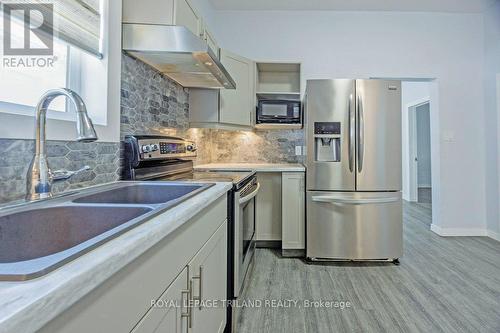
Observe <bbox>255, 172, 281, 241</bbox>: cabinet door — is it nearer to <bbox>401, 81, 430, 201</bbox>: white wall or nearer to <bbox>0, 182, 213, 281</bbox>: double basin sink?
<bbox>0, 182, 213, 281</bbox>: double basin sink

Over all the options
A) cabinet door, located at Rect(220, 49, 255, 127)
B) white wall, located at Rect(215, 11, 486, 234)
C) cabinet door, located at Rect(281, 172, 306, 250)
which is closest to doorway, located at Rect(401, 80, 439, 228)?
white wall, located at Rect(215, 11, 486, 234)

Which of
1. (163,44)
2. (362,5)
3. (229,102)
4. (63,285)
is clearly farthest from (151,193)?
(362,5)

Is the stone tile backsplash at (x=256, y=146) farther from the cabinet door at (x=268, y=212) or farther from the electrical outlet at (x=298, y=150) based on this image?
the cabinet door at (x=268, y=212)

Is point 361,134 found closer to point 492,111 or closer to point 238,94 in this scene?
point 238,94

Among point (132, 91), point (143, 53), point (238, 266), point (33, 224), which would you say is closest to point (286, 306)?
point (238, 266)

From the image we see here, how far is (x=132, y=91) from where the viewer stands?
175 centimetres

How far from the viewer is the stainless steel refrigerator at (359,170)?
8.61ft

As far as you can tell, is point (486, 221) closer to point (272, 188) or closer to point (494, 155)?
point (494, 155)

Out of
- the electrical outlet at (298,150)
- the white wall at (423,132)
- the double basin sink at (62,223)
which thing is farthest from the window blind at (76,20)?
the white wall at (423,132)

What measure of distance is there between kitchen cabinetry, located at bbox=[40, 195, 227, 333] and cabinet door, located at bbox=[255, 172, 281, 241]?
1.66 metres

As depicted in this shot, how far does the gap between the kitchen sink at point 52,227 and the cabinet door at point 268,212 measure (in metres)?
2.13

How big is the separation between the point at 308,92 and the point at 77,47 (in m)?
1.94

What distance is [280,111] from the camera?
3160mm

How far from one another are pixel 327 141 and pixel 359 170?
41 centimetres
